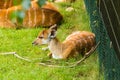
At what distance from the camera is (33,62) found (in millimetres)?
4723

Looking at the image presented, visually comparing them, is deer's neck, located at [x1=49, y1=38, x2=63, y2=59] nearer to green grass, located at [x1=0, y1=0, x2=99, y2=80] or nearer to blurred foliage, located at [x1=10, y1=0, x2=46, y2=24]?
green grass, located at [x1=0, y1=0, x2=99, y2=80]

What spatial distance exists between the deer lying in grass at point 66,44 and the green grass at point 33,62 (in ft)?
0.30

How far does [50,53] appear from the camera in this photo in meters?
4.85

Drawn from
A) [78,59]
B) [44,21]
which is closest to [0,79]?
[78,59]

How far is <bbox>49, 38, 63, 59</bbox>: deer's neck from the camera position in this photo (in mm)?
4703

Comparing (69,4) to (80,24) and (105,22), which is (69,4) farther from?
(105,22)

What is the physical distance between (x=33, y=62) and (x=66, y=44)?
1.56 ft

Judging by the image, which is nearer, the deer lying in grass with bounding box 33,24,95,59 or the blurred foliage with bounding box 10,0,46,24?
the blurred foliage with bounding box 10,0,46,24

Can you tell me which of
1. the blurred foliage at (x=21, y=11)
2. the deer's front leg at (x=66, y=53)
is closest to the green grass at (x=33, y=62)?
the deer's front leg at (x=66, y=53)

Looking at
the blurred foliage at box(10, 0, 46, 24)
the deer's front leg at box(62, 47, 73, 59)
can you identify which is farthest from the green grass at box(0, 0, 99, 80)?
the blurred foliage at box(10, 0, 46, 24)

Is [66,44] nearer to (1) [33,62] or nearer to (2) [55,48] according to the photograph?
(2) [55,48]

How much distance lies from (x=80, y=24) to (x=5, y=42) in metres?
1.30

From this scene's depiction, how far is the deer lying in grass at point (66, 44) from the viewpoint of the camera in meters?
4.70

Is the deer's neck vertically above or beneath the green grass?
above
